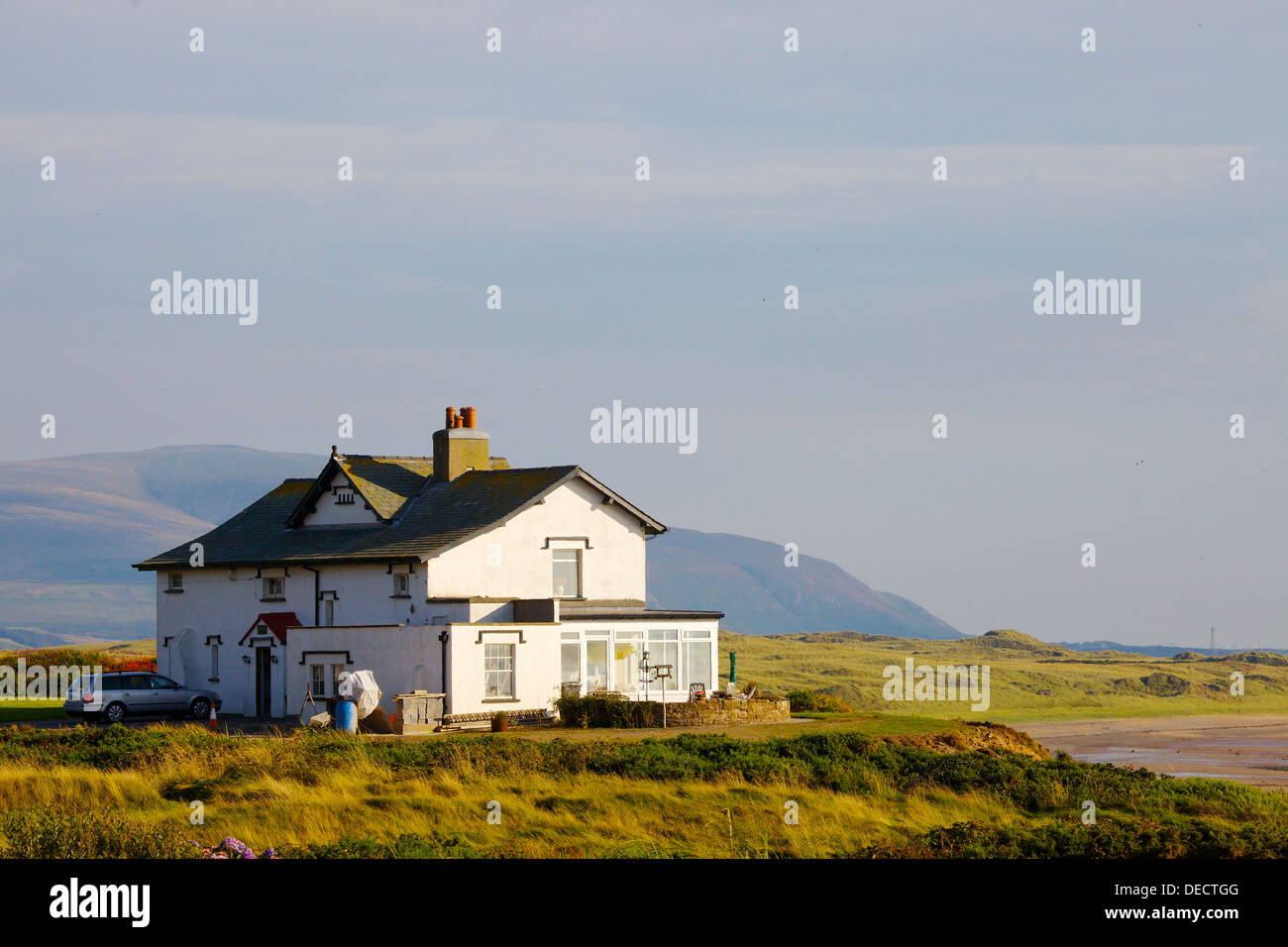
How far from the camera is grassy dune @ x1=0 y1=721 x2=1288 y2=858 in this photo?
2058 centimetres

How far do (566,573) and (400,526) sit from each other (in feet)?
16.8

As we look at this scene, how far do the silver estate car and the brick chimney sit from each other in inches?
388

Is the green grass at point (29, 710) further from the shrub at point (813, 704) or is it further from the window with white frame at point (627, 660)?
the shrub at point (813, 704)

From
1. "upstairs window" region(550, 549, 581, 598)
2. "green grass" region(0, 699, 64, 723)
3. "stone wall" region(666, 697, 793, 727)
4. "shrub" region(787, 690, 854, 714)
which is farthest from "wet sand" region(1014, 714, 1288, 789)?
"green grass" region(0, 699, 64, 723)

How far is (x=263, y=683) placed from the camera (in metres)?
47.1

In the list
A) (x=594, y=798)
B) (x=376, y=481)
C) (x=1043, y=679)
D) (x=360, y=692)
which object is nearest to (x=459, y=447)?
(x=376, y=481)

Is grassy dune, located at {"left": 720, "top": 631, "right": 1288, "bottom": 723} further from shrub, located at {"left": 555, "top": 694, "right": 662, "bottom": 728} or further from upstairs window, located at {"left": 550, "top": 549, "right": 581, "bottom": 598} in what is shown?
shrub, located at {"left": 555, "top": 694, "right": 662, "bottom": 728}

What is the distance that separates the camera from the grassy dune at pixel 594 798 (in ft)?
67.5

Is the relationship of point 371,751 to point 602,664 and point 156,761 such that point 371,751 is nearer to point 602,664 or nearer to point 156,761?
point 156,761

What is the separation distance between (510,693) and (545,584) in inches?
178

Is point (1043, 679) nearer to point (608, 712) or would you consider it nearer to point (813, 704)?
point (813, 704)
